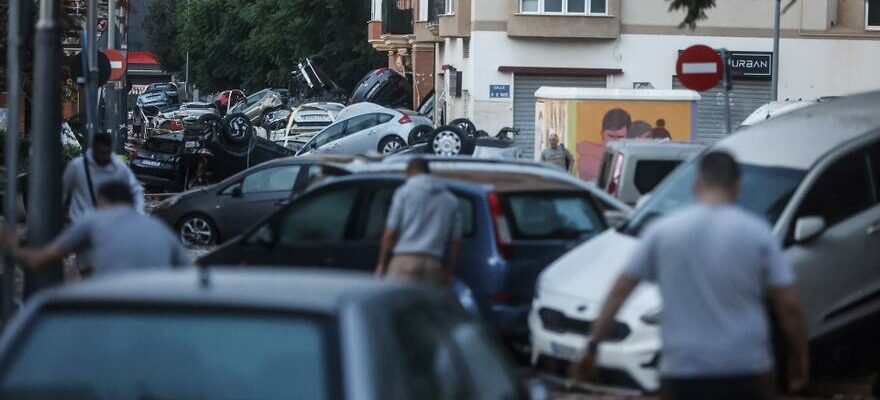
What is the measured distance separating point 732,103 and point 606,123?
16315mm

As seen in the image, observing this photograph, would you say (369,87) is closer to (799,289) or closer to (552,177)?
(552,177)

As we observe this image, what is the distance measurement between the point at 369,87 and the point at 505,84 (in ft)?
29.0

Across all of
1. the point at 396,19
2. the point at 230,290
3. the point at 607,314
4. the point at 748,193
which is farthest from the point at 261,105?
the point at 230,290

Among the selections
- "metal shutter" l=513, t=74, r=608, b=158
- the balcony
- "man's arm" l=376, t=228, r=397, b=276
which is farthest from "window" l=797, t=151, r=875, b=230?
the balcony

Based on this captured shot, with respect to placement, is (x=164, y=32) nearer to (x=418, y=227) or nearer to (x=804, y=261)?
(x=418, y=227)

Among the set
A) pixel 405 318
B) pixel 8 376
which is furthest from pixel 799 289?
pixel 8 376

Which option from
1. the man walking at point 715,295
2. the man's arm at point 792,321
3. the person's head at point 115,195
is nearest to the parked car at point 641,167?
the person's head at point 115,195

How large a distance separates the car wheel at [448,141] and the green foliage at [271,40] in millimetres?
33165

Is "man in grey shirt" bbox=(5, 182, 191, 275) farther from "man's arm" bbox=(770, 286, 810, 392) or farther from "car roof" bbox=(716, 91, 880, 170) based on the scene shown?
"car roof" bbox=(716, 91, 880, 170)

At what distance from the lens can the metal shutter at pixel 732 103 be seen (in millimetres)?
42188

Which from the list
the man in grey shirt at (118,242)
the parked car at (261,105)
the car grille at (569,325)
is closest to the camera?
the man in grey shirt at (118,242)

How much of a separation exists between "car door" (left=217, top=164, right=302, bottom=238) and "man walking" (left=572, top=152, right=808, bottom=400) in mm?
14353

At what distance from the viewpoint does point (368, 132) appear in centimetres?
3834

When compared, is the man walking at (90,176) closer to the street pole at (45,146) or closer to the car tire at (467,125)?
the street pole at (45,146)
